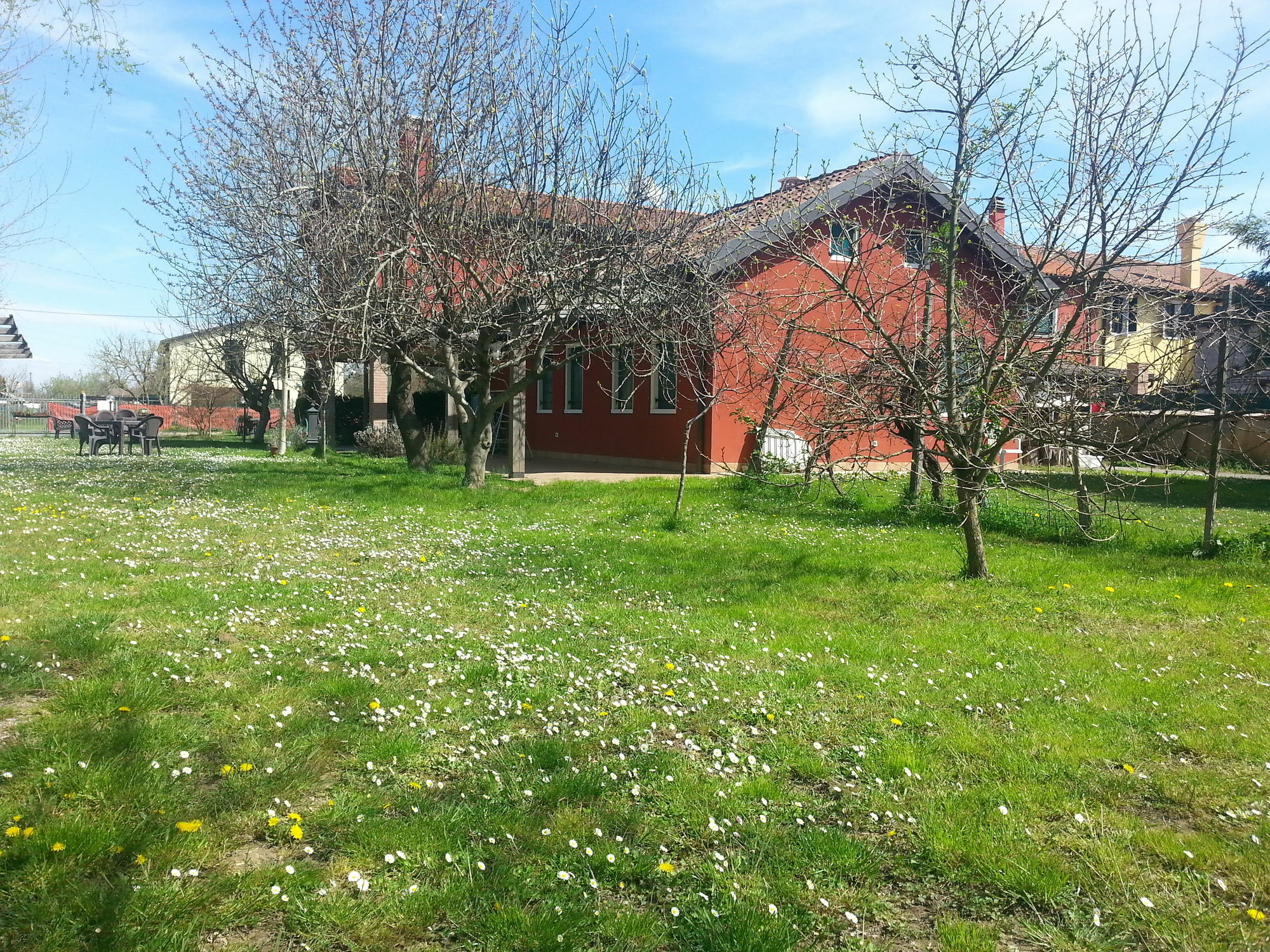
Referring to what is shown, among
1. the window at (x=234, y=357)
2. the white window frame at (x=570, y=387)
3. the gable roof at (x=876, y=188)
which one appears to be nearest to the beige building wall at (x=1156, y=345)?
the gable roof at (x=876, y=188)

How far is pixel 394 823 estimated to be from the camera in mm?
3297

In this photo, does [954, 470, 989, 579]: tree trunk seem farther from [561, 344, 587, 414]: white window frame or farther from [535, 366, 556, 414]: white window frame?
[535, 366, 556, 414]: white window frame

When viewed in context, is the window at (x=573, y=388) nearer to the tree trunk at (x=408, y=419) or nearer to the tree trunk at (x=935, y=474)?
the tree trunk at (x=408, y=419)

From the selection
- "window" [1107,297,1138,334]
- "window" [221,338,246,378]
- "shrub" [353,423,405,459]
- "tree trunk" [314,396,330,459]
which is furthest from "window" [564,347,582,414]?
"window" [1107,297,1138,334]

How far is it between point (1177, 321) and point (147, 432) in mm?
22716

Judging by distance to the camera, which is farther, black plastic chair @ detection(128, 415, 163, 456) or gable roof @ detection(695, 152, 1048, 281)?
black plastic chair @ detection(128, 415, 163, 456)

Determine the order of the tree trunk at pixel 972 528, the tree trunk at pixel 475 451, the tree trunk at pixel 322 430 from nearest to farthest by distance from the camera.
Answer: the tree trunk at pixel 972 528 → the tree trunk at pixel 475 451 → the tree trunk at pixel 322 430

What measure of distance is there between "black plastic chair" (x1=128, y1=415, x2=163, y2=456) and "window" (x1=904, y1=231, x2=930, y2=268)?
775 inches

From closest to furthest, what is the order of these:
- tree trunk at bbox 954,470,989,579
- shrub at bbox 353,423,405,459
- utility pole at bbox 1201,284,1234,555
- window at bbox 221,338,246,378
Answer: tree trunk at bbox 954,470,989,579
utility pole at bbox 1201,284,1234,555
shrub at bbox 353,423,405,459
window at bbox 221,338,246,378

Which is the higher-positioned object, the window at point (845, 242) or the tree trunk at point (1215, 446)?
the window at point (845, 242)

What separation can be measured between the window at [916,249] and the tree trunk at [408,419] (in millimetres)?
11567

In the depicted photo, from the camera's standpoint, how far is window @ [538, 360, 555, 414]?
969 inches

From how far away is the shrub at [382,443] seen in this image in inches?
898

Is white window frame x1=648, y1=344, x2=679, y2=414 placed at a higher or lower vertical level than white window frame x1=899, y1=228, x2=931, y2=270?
lower
